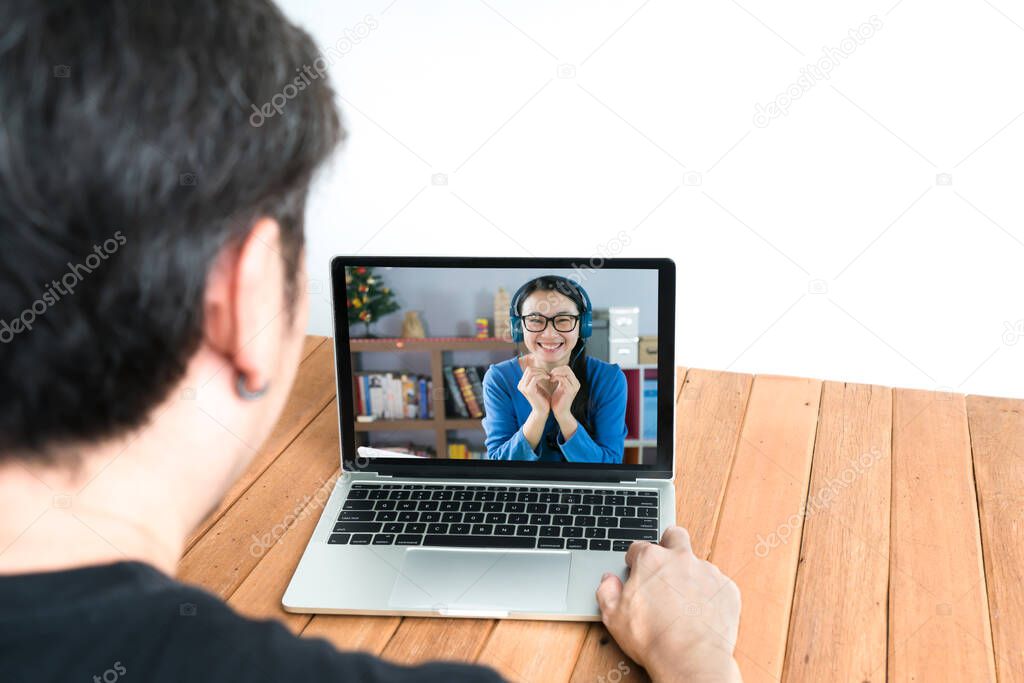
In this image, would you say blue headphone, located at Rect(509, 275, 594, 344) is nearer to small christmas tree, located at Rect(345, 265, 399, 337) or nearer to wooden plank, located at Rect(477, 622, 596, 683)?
small christmas tree, located at Rect(345, 265, 399, 337)

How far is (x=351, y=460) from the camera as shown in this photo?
124 cm

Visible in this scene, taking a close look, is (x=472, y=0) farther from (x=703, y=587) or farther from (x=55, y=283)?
(x=55, y=283)

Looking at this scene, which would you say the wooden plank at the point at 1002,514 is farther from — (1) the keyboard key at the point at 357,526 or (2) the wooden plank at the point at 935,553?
(1) the keyboard key at the point at 357,526

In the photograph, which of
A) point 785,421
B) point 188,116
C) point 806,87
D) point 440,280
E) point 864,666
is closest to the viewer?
point 188,116

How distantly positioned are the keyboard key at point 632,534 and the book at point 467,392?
0.71 ft

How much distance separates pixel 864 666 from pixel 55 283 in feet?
2.59

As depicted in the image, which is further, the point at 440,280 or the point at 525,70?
the point at 525,70

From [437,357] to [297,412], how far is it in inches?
12.9

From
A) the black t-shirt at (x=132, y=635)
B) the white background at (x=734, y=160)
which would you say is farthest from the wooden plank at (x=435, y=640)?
the white background at (x=734, y=160)

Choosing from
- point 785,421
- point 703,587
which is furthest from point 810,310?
point 703,587

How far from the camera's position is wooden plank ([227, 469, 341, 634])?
1.00 metres

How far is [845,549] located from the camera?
107 centimetres

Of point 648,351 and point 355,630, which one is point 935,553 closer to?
point 648,351

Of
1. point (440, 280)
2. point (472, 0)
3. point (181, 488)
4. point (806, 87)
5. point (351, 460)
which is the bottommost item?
point (351, 460)
